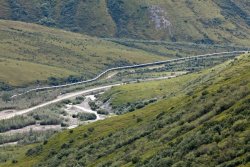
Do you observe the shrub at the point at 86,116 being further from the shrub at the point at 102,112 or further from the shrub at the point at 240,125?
the shrub at the point at 240,125

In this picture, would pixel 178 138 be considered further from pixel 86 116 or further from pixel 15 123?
pixel 86 116

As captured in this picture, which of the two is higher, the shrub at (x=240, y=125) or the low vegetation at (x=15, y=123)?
the shrub at (x=240, y=125)

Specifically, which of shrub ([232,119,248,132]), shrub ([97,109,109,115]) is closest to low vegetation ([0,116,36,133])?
shrub ([97,109,109,115])

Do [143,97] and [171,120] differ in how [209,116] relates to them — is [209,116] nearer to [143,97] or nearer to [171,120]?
[171,120]

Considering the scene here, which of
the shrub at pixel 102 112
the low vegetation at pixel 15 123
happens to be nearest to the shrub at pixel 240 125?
the low vegetation at pixel 15 123

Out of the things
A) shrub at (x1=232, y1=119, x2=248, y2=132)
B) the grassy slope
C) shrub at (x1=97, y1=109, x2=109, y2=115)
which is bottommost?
shrub at (x1=97, y1=109, x2=109, y2=115)

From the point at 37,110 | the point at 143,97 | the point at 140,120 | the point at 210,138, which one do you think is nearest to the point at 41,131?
the point at 37,110

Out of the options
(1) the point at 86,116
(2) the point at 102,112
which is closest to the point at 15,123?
(1) the point at 86,116

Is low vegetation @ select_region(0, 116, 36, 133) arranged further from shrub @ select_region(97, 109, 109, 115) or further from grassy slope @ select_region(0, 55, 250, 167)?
grassy slope @ select_region(0, 55, 250, 167)
